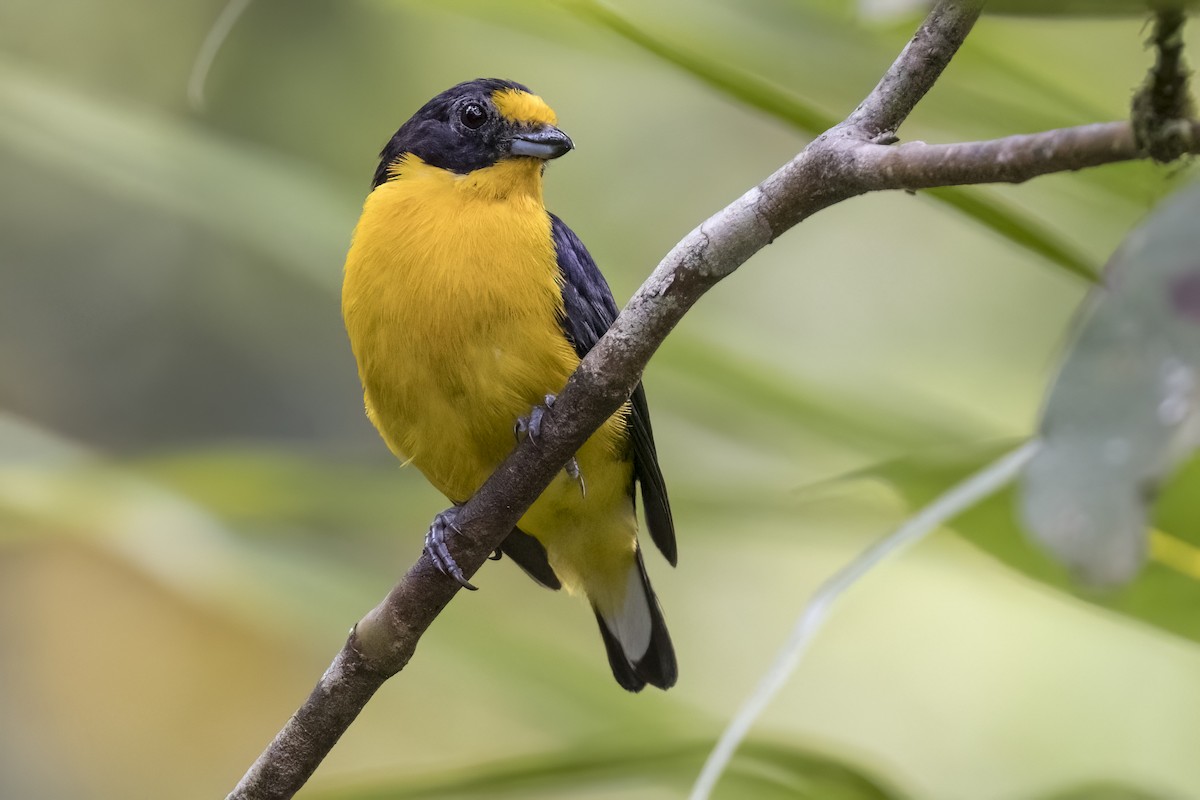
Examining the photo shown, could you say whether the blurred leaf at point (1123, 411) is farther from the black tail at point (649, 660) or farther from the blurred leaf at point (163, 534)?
the black tail at point (649, 660)

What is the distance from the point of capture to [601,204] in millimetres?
4668

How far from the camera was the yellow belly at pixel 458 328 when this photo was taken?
2561 mm

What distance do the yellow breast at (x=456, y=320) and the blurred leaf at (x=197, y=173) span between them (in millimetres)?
264

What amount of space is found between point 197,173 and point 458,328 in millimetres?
1038

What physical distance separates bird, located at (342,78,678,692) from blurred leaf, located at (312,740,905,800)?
1.48 ft

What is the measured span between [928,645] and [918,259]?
5.31 ft

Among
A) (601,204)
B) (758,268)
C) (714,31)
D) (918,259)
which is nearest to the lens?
(714,31)

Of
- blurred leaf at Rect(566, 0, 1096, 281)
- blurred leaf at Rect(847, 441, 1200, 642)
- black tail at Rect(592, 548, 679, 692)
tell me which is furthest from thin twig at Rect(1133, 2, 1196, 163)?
black tail at Rect(592, 548, 679, 692)

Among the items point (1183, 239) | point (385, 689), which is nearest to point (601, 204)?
point (385, 689)

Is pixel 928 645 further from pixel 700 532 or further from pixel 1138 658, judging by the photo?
pixel 700 532

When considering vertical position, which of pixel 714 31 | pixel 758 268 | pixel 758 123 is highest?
pixel 758 123

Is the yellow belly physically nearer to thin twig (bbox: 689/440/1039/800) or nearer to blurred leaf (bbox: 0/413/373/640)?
blurred leaf (bbox: 0/413/373/640)

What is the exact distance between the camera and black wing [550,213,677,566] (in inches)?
106

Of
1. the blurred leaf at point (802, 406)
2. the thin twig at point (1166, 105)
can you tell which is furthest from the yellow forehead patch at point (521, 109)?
the thin twig at point (1166, 105)
